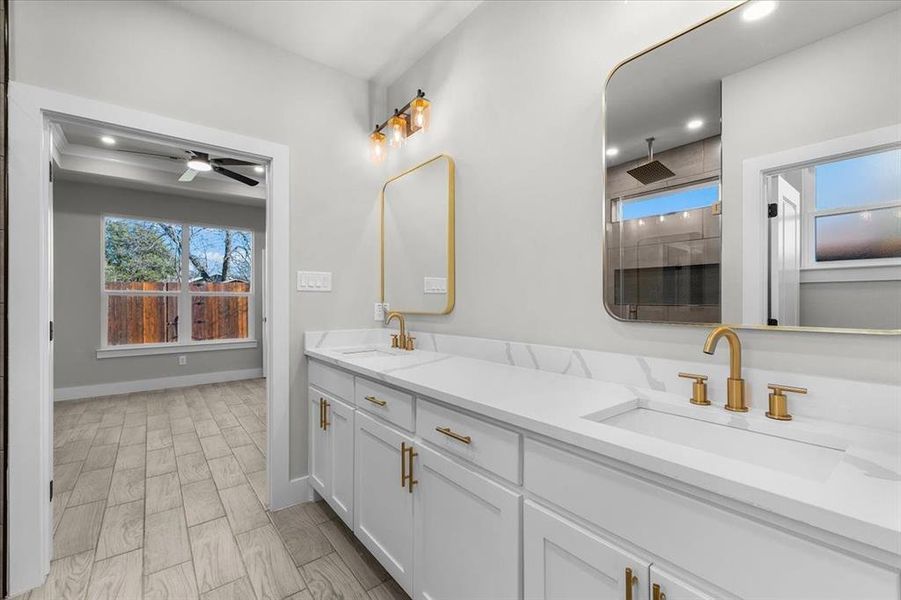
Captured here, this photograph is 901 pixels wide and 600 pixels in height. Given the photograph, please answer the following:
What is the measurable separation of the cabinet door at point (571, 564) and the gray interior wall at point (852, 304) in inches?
30.3

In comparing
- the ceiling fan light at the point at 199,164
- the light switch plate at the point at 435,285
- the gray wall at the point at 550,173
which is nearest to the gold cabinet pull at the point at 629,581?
the gray wall at the point at 550,173

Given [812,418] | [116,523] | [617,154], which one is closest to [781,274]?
[812,418]

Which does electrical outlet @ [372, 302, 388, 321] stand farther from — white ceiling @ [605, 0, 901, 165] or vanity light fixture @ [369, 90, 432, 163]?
white ceiling @ [605, 0, 901, 165]

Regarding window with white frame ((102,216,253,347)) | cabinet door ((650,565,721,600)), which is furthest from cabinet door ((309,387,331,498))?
window with white frame ((102,216,253,347))

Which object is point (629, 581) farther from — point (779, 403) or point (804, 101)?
point (804, 101)

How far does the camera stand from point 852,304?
969 millimetres

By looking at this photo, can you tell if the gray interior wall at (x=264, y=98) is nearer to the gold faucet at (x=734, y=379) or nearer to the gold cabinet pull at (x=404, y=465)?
the gold cabinet pull at (x=404, y=465)

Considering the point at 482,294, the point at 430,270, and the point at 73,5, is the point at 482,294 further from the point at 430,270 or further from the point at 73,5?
the point at 73,5

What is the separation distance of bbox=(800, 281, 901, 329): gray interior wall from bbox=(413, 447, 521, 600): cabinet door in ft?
2.95

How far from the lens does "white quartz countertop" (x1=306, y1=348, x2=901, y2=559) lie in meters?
0.57

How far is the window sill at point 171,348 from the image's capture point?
475 cm

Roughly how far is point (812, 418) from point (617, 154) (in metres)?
0.97

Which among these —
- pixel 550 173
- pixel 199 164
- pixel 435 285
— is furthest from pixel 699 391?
pixel 199 164

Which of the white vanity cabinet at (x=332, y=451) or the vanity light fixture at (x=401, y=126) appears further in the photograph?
the vanity light fixture at (x=401, y=126)
